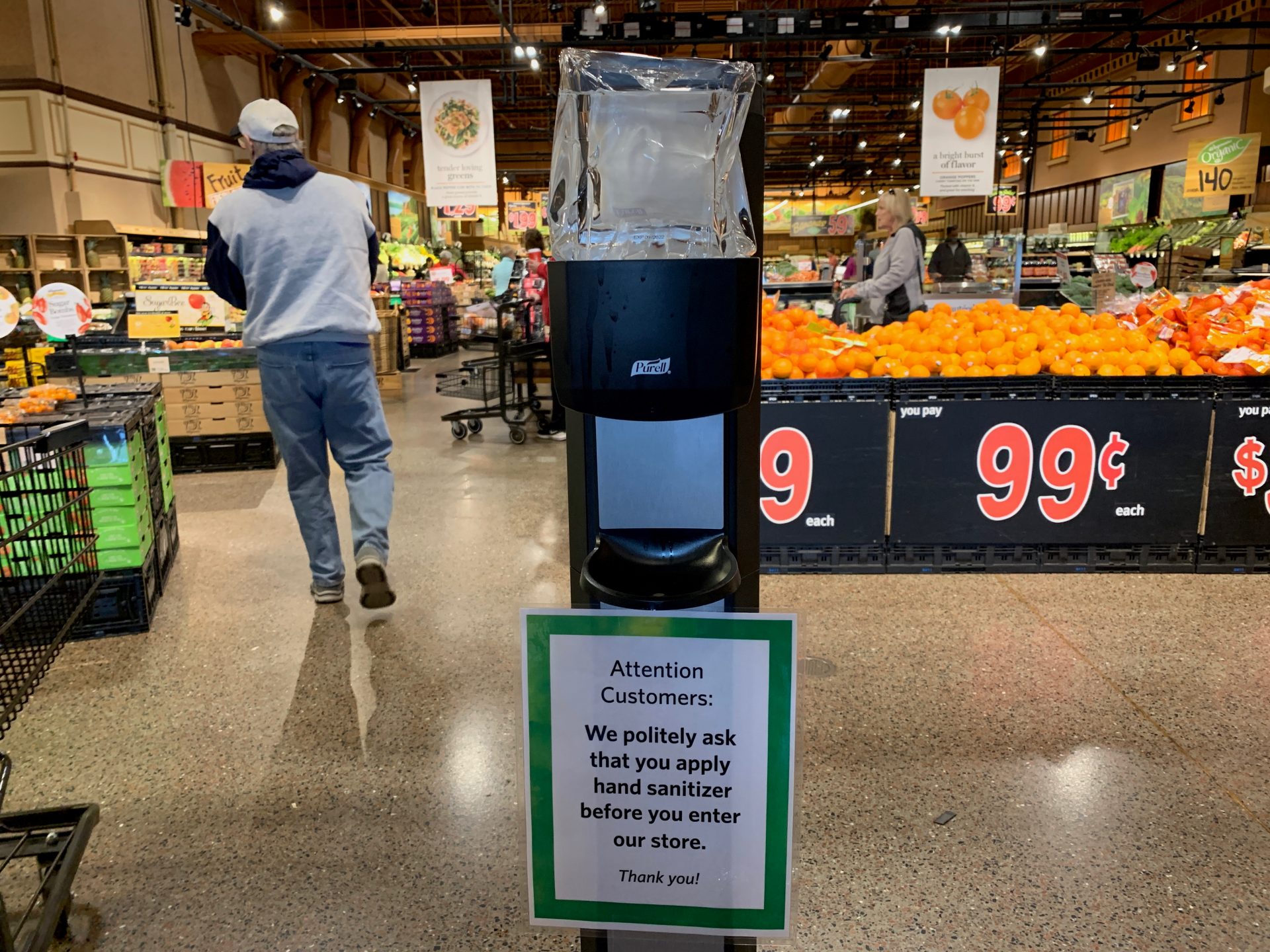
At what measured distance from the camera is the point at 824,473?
12.4 ft

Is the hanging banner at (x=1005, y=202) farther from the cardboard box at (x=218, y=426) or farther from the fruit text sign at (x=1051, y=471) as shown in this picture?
the cardboard box at (x=218, y=426)

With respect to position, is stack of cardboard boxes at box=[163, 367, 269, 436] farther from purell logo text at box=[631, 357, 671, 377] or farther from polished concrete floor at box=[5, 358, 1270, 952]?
purell logo text at box=[631, 357, 671, 377]

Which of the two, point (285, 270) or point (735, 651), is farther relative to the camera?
point (285, 270)

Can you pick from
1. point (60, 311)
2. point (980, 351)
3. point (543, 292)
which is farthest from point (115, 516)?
point (543, 292)

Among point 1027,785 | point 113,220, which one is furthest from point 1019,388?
point 113,220

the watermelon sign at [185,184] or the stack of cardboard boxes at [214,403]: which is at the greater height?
the watermelon sign at [185,184]

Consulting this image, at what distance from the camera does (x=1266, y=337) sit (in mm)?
3955

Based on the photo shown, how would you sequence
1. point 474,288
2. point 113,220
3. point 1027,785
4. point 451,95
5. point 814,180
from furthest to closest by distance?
point 814,180 → point 474,288 → point 113,220 → point 451,95 → point 1027,785

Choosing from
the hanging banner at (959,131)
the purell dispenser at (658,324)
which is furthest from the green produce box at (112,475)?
the hanging banner at (959,131)

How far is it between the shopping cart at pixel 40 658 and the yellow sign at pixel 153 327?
4216 millimetres

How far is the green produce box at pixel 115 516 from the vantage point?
125 inches

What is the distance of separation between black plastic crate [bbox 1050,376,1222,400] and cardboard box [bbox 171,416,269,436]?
4.87m

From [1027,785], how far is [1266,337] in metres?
2.88

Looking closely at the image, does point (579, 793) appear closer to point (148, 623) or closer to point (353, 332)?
point (353, 332)
